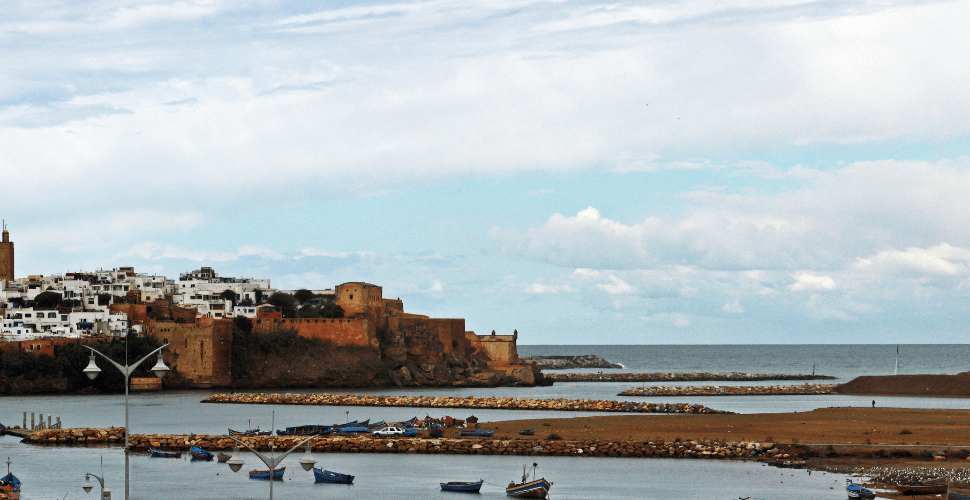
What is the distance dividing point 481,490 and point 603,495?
3883 mm

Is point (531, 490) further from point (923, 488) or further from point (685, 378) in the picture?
point (685, 378)

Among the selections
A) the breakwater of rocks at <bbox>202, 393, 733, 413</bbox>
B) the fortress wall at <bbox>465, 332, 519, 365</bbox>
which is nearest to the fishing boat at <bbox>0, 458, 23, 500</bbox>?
the breakwater of rocks at <bbox>202, 393, 733, 413</bbox>

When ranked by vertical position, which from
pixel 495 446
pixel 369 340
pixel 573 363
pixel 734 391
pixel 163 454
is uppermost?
pixel 369 340

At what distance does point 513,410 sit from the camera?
6950 centimetres

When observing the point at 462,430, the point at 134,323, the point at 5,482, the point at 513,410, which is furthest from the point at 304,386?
the point at 5,482

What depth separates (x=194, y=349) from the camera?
295 feet

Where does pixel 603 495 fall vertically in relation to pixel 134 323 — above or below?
below

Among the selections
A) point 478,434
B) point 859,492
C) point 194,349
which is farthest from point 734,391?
point 859,492

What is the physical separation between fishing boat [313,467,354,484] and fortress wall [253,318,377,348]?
5819 cm

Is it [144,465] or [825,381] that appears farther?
[825,381]

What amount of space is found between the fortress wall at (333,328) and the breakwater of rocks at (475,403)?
1716cm

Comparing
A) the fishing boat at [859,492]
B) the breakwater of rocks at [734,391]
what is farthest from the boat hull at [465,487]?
the breakwater of rocks at [734,391]

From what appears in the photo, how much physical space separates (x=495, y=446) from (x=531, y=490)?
1049 cm

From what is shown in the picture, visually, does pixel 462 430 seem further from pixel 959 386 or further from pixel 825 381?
pixel 825 381
